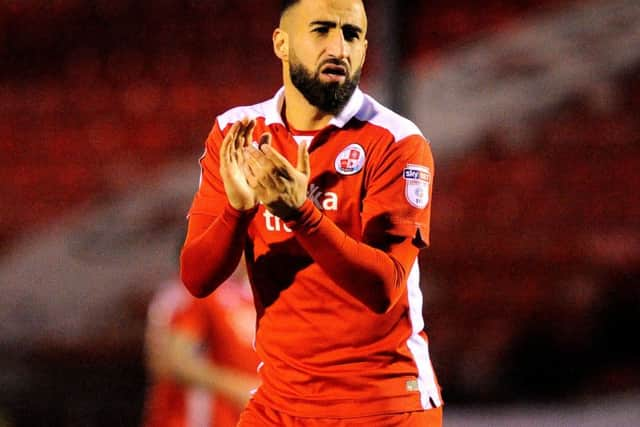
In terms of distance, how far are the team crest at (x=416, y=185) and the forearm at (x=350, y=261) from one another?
184mm

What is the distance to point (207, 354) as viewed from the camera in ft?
14.4

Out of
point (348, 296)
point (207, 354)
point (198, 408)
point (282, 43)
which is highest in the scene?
point (282, 43)

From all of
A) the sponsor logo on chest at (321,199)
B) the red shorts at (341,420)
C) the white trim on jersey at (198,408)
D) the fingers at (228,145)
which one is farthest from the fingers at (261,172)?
the white trim on jersey at (198,408)

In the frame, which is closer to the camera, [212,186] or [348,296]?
[348,296]

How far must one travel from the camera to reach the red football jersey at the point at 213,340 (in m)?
A: 4.36

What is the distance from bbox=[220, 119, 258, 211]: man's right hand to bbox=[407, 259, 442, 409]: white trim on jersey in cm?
43

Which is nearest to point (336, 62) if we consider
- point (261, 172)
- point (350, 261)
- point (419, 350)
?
point (261, 172)

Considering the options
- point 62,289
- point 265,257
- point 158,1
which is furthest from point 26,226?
point 265,257

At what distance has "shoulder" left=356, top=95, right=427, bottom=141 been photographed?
8.34 feet

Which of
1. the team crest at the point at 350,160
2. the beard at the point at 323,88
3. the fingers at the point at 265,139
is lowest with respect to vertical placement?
the team crest at the point at 350,160

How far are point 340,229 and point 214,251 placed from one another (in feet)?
0.94

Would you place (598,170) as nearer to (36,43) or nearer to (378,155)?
(36,43)

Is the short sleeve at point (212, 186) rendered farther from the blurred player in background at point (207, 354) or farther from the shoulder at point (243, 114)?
the blurred player in background at point (207, 354)

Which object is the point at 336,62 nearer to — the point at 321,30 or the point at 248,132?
the point at 321,30
